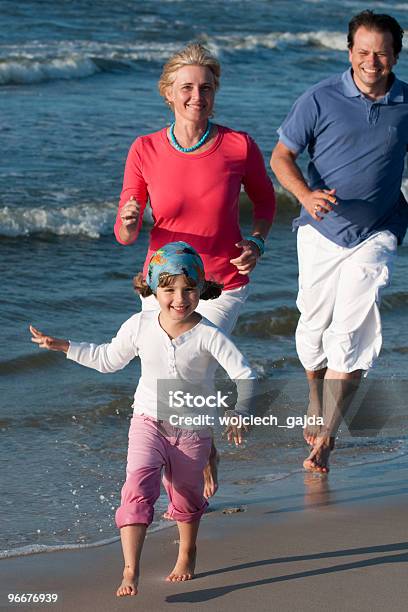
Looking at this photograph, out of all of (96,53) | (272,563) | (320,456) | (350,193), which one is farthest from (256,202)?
(96,53)

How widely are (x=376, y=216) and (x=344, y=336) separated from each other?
1.88 ft

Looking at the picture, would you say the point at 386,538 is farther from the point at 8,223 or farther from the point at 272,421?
the point at 8,223

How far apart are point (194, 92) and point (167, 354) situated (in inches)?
48.0

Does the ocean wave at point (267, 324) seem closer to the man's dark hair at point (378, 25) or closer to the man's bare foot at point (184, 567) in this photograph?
the man's dark hair at point (378, 25)

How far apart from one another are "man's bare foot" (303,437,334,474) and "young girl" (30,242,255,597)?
1.53m

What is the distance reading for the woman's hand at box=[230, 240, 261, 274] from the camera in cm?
506

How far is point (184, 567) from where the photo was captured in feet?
14.8

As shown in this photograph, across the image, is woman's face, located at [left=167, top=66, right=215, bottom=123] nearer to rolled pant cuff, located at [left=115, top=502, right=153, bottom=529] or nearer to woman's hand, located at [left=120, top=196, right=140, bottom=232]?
woman's hand, located at [left=120, top=196, right=140, bottom=232]

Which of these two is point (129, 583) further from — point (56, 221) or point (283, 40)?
point (283, 40)

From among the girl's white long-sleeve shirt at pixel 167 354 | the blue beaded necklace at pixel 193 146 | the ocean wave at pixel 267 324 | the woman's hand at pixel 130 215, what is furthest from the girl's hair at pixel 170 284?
the ocean wave at pixel 267 324

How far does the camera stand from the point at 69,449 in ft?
20.8

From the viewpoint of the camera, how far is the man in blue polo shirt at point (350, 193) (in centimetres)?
554

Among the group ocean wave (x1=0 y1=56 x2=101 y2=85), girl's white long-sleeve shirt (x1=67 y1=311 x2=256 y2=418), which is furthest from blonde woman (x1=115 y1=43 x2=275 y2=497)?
ocean wave (x1=0 y1=56 x2=101 y2=85)

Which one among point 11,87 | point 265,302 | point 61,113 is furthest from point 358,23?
point 11,87
